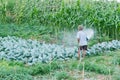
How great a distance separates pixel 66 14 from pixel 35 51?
140 inches

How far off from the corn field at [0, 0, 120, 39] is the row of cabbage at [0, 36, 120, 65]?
1.40m

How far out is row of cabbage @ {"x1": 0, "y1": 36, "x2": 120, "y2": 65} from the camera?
8.74 meters

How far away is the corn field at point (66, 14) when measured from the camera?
11.9 m

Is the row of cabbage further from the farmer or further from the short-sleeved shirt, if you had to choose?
the short-sleeved shirt

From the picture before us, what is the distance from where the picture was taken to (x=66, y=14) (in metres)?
12.5

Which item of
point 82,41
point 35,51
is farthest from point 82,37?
point 35,51

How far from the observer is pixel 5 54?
9.01m

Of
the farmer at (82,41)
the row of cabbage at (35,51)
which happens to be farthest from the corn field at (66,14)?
the farmer at (82,41)

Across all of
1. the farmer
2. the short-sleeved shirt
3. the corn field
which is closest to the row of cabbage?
the farmer

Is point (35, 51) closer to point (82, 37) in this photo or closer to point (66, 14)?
point (82, 37)

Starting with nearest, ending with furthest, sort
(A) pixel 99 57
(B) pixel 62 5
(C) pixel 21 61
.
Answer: (C) pixel 21 61
(A) pixel 99 57
(B) pixel 62 5

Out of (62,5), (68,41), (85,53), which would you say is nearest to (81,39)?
(85,53)

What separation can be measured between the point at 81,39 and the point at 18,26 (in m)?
4.12

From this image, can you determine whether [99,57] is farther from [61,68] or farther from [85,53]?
[61,68]
